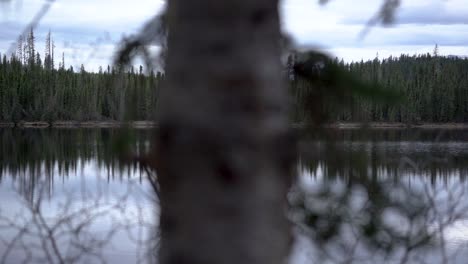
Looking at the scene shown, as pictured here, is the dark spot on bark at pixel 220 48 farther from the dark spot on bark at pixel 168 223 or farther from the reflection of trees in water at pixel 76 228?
the reflection of trees in water at pixel 76 228

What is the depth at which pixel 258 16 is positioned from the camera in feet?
3.00

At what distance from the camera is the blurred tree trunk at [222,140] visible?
86 centimetres

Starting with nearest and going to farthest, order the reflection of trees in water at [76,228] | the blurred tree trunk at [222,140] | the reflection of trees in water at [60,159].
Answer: the blurred tree trunk at [222,140]
the reflection of trees in water at [60,159]
the reflection of trees in water at [76,228]

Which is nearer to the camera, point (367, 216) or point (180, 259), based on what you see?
point (180, 259)

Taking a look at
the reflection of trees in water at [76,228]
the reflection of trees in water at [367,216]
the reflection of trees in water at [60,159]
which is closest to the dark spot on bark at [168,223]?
the reflection of trees in water at [60,159]

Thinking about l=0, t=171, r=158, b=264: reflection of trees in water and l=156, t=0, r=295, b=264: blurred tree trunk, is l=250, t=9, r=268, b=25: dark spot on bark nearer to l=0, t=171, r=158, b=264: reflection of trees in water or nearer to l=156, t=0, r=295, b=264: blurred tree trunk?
l=156, t=0, r=295, b=264: blurred tree trunk

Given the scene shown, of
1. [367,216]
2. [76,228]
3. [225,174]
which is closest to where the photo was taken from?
[225,174]

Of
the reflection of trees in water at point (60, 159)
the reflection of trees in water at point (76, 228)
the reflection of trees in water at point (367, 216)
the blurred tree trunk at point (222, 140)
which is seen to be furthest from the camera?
the reflection of trees in water at point (367, 216)

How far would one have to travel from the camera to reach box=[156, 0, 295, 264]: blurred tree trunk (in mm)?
863

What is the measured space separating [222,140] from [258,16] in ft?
0.59

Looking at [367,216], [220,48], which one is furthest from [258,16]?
[367,216]

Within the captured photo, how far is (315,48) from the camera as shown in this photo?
1.35m

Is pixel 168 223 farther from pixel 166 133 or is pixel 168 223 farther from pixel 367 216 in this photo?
pixel 367 216

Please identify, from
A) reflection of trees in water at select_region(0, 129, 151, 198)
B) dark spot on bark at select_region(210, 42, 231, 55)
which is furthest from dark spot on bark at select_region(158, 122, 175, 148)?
reflection of trees in water at select_region(0, 129, 151, 198)
